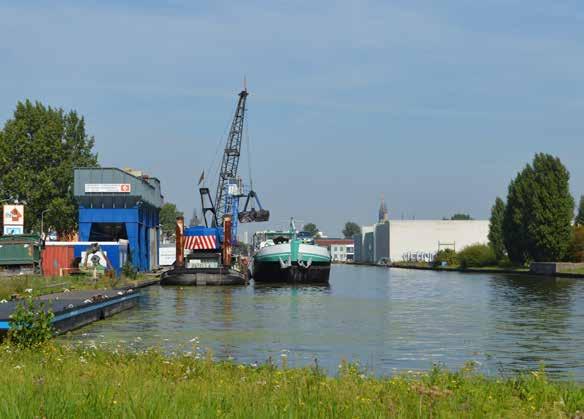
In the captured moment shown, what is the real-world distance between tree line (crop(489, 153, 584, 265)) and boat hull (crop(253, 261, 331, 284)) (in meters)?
40.6

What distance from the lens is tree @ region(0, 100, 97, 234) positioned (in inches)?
4227

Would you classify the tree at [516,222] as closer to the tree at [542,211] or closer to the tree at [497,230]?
the tree at [542,211]

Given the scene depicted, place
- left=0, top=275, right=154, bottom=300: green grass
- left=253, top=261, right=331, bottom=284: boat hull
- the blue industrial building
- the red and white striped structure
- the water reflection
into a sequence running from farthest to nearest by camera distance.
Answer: the red and white striped structure
the blue industrial building
left=253, top=261, right=331, bottom=284: boat hull
left=0, top=275, right=154, bottom=300: green grass
the water reflection

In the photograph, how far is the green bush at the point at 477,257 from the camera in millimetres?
140125

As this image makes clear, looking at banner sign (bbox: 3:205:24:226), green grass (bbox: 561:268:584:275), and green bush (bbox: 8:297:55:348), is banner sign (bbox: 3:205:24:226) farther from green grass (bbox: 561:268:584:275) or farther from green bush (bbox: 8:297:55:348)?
green bush (bbox: 8:297:55:348)

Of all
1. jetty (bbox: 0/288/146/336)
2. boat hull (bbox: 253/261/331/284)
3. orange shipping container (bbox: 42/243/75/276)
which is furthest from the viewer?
boat hull (bbox: 253/261/331/284)

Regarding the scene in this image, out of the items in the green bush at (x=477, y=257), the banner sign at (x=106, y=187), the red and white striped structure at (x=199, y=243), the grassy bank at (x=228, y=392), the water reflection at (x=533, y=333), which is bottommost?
the water reflection at (x=533, y=333)

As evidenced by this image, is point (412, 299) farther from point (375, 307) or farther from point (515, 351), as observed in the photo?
point (515, 351)

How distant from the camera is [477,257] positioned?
144m

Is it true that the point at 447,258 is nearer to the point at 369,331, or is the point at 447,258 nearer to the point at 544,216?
the point at 544,216

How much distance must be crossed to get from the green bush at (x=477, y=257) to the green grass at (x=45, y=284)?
280 feet

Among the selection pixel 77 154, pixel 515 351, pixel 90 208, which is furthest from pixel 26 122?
pixel 515 351

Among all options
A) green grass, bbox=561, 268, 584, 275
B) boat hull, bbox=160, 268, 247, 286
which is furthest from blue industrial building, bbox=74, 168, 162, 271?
green grass, bbox=561, 268, 584, 275

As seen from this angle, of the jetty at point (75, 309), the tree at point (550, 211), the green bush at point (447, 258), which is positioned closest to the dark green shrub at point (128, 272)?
the jetty at point (75, 309)
